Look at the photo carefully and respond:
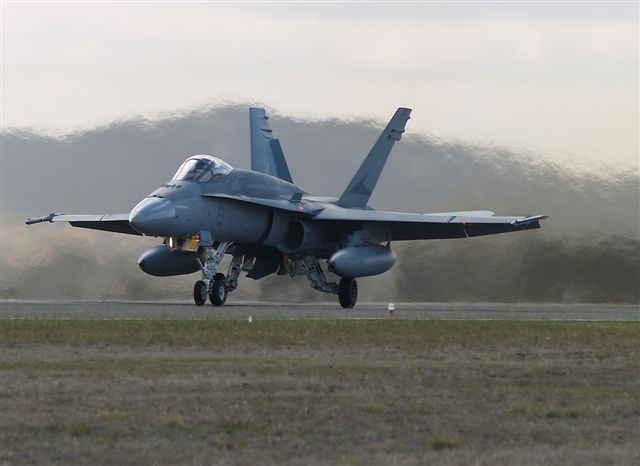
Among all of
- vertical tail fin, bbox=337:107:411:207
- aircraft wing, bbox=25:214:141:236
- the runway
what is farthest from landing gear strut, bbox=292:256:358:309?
aircraft wing, bbox=25:214:141:236

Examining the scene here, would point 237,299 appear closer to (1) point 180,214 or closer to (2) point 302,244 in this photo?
(2) point 302,244

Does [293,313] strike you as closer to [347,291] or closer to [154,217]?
[154,217]

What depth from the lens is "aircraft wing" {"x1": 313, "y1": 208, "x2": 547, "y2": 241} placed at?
3192cm

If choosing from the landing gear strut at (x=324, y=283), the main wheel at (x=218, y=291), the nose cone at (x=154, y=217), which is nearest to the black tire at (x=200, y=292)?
the main wheel at (x=218, y=291)

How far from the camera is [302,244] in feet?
110

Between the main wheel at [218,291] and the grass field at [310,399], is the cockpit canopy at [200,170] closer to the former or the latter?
the main wheel at [218,291]

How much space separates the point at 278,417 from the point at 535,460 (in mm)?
2522

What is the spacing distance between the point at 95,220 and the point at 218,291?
4.26m

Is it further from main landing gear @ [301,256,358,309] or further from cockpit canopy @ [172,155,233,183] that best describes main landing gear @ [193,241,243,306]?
main landing gear @ [301,256,358,309]

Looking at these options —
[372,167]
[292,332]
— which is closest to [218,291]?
[372,167]

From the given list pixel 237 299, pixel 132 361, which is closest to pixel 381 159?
pixel 237 299

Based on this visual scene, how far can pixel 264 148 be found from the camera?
36531mm

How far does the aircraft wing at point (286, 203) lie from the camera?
1232 inches

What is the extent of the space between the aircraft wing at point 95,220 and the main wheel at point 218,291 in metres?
3.02
